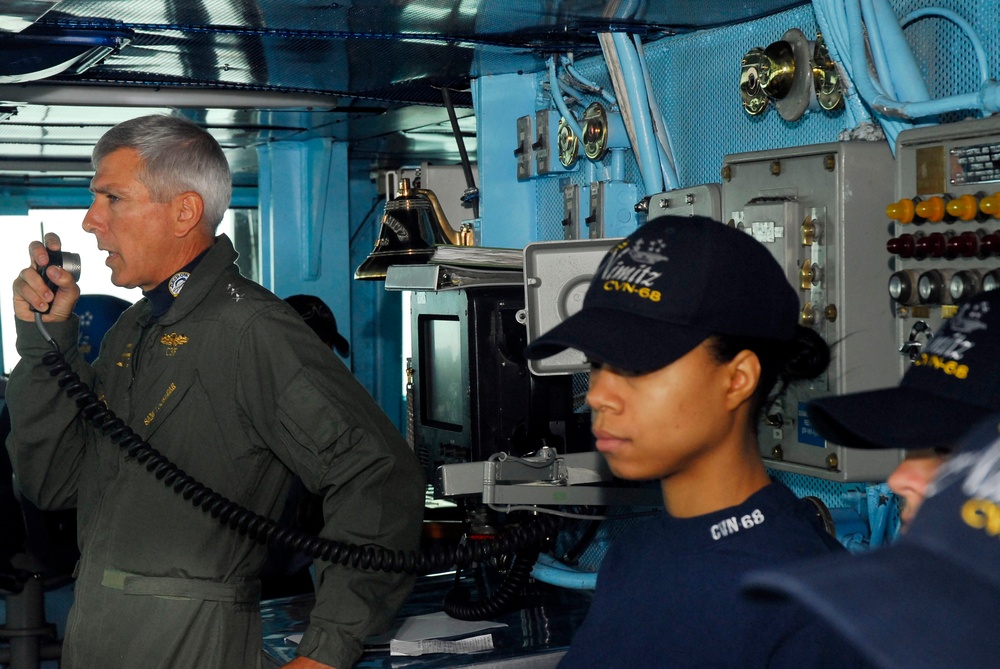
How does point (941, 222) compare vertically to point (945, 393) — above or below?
above

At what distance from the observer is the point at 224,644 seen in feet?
7.19

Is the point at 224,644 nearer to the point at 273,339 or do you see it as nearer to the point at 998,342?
the point at 273,339

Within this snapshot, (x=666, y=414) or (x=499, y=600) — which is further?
(x=499, y=600)

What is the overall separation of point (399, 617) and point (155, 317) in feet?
3.69

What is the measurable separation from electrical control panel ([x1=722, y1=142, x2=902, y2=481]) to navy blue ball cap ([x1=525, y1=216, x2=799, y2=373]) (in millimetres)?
808

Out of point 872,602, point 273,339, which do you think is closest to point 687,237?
point 872,602

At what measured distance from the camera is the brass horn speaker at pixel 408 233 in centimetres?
359

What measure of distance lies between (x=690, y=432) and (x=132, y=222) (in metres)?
1.40

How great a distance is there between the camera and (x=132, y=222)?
90.6 inches

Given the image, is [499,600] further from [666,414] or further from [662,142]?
[666,414]

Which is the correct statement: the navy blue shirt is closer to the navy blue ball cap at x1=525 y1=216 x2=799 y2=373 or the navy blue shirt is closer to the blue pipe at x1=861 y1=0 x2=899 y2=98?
the navy blue ball cap at x1=525 y1=216 x2=799 y2=373

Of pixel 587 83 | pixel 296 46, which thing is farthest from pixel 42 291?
pixel 587 83

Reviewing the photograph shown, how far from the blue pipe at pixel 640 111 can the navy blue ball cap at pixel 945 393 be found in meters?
2.05

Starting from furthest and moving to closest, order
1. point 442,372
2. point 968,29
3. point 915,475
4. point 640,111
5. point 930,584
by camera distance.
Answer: point 442,372 < point 640,111 < point 968,29 < point 915,475 < point 930,584
